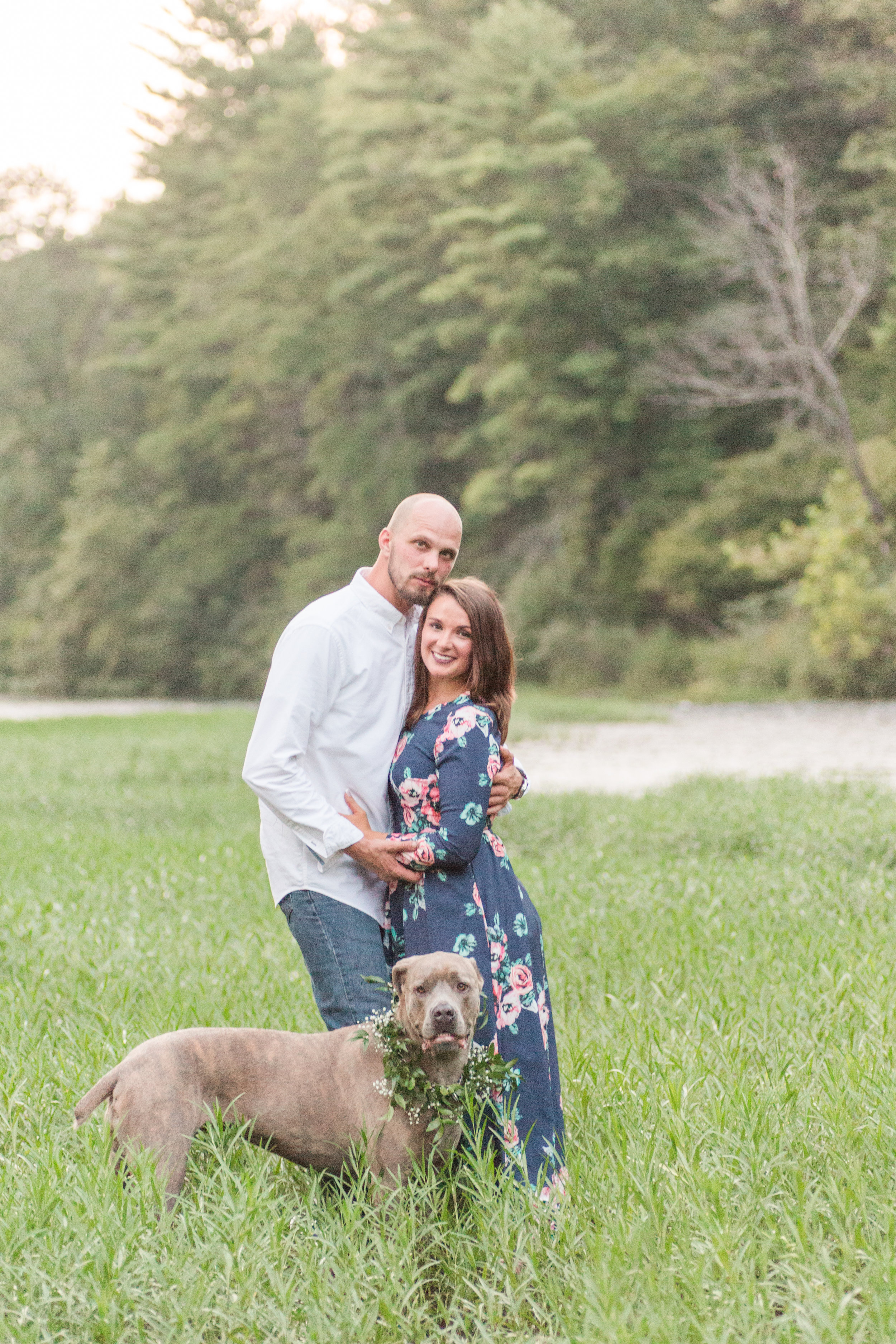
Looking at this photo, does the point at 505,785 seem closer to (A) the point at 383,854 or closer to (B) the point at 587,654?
(A) the point at 383,854

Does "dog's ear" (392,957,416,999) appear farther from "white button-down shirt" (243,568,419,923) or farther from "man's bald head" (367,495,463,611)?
"man's bald head" (367,495,463,611)

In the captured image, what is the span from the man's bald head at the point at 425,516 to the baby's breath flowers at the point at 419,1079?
128cm

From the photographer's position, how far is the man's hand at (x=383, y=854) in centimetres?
338

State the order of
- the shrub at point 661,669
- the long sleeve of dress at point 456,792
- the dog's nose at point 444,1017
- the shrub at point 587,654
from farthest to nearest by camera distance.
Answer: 1. the shrub at point 587,654
2. the shrub at point 661,669
3. the long sleeve of dress at point 456,792
4. the dog's nose at point 444,1017

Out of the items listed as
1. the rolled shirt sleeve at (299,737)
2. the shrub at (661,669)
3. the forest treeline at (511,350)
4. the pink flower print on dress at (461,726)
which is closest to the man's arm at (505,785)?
the pink flower print on dress at (461,726)

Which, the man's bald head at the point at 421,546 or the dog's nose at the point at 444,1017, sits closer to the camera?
the dog's nose at the point at 444,1017

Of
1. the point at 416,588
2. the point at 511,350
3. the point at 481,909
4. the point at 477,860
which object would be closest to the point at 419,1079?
the point at 481,909

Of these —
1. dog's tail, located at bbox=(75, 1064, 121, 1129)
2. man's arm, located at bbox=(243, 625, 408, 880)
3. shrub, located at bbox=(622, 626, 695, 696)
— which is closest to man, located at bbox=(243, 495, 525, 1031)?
man's arm, located at bbox=(243, 625, 408, 880)

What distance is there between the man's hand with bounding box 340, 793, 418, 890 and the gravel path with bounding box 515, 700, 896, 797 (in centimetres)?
902

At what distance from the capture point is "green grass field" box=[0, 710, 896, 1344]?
9.09 feet

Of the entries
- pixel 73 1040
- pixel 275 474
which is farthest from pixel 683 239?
pixel 73 1040

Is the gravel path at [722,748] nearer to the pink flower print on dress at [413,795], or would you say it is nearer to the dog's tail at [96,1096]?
the pink flower print on dress at [413,795]

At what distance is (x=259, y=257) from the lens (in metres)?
36.2

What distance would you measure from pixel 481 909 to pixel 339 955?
40cm
